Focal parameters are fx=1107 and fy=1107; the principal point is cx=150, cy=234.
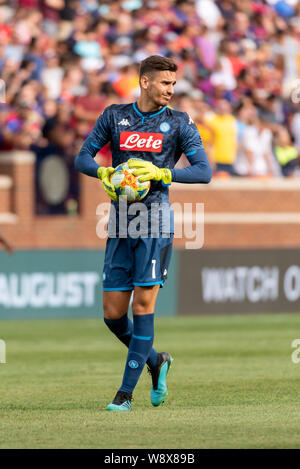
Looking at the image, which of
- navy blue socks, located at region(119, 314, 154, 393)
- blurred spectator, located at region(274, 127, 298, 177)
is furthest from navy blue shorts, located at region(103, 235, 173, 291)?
blurred spectator, located at region(274, 127, 298, 177)

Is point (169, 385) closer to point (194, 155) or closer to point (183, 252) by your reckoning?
point (194, 155)

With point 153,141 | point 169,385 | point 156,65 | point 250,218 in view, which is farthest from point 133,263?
point 250,218

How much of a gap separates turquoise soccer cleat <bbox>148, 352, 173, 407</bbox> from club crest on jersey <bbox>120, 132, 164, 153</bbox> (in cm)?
159

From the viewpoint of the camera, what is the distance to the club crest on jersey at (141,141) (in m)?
7.86

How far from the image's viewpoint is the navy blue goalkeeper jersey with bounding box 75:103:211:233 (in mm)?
7863

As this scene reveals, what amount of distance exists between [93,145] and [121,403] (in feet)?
6.13

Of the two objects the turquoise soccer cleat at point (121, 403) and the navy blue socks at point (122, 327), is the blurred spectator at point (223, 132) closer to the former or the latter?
the navy blue socks at point (122, 327)

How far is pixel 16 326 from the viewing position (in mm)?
16234

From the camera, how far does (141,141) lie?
786 centimetres

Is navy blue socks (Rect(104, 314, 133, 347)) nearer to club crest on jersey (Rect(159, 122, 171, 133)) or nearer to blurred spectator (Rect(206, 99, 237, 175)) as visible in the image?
club crest on jersey (Rect(159, 122, 171, 133))

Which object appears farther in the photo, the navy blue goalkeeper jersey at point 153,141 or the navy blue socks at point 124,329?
the navy blue socks at point 124,329

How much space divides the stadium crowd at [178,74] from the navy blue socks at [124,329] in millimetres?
9664

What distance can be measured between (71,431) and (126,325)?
4.98 ft

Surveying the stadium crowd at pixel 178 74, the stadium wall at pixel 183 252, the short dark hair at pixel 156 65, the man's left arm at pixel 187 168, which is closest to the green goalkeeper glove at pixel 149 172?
the man's left arm at pixel 187 168
